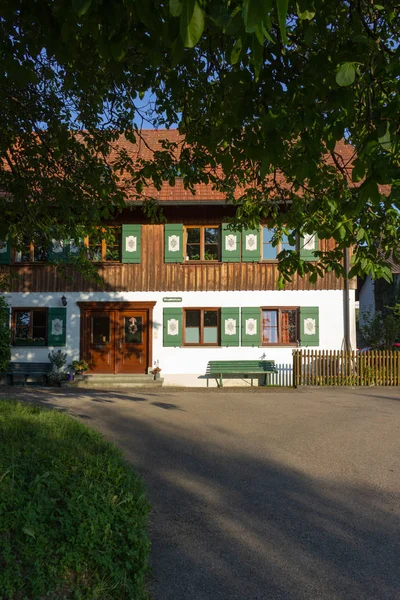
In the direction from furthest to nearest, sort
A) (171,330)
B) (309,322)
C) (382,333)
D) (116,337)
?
1. (382,333)
2. (116,337)
3. (171,330)
4. (309,322)

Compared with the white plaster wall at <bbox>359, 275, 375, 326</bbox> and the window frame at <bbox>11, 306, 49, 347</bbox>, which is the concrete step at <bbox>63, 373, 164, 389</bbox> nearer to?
the window frame at <bbox>11, 306, 49, 347</bbox>

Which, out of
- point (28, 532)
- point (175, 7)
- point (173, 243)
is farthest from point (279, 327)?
point (175, 7)

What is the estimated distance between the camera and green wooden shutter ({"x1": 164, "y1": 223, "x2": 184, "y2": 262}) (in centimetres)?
1856

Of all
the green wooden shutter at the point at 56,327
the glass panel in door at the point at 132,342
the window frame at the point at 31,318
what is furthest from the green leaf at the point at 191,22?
the window frame at the point at 31,318

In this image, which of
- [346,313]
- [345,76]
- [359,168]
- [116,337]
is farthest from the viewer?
[116,337]

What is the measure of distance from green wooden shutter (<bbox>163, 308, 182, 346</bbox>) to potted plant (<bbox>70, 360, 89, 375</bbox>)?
2.67m

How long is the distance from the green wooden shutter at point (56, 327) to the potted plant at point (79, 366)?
77 cm

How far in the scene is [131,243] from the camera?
1878 centimetres

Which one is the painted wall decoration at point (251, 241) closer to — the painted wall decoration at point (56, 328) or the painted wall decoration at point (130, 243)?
the painted wall decoration at point (130, 243)

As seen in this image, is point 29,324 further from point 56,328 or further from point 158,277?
point 158,277

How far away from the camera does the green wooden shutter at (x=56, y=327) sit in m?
18.4

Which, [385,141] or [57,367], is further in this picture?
[57,367]

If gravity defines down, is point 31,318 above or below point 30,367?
above

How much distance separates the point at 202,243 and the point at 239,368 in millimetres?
4353
